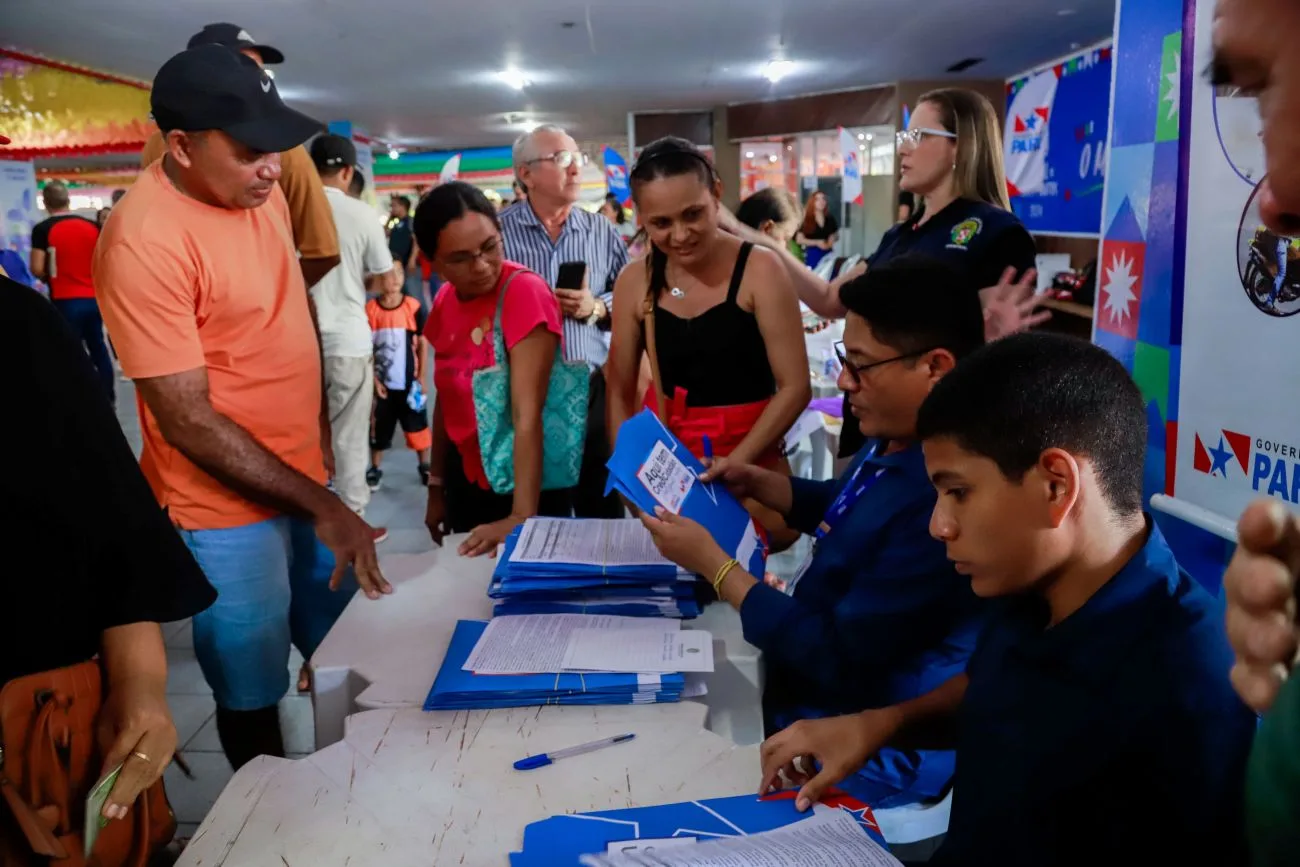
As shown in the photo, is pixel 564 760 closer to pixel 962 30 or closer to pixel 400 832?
pixel 400 832

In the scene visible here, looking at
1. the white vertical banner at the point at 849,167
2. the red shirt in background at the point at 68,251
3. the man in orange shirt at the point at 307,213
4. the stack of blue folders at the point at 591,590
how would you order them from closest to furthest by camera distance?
the stack of blue folders at the point at 591,590, the man in orange shirt at the point at 307,213, the red shirt in background at the point at 68,251, the white vertical banner at the point at 849,167

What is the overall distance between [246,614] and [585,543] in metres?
0.69

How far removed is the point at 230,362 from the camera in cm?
162

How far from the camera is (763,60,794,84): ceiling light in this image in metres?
8.99

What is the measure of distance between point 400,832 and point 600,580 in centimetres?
56

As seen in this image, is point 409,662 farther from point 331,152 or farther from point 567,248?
point 331,152

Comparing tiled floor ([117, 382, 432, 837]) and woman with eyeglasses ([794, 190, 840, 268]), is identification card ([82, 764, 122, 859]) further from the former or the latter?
woman with eyeglasses ([794, 190, 840, 268])

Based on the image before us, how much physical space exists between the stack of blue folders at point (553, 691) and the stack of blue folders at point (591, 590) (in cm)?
24

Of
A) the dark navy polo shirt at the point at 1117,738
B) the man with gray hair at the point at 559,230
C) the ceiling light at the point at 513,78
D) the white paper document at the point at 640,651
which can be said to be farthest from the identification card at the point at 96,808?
the ceiling light at the point at 513,78

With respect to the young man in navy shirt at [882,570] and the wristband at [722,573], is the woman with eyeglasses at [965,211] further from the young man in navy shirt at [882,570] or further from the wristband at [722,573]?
the wristband at [722,573]

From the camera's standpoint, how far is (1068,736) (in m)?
0.86

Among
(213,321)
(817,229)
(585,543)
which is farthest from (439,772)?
(817,229)

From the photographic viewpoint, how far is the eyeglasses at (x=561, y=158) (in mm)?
3051

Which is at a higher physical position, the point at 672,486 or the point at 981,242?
the point at 981,242
